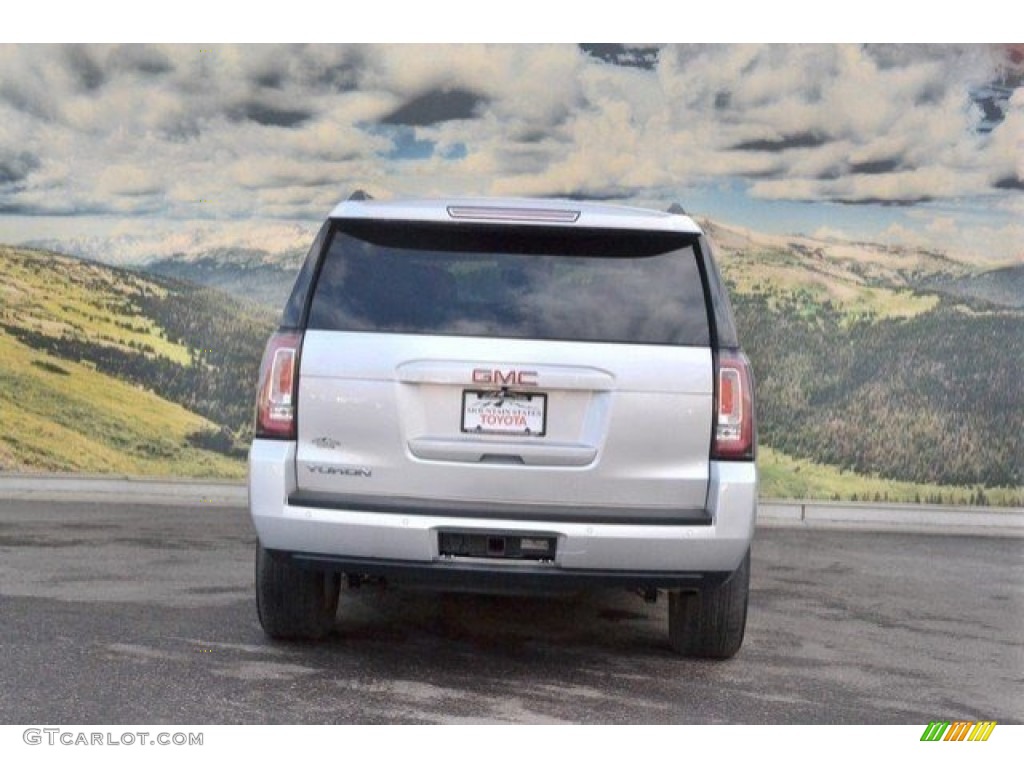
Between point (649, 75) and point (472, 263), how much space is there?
747cm

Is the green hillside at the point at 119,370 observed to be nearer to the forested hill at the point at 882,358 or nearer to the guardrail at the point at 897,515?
the forested hill at the point at 882,358

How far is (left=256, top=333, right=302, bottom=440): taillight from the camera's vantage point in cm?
609

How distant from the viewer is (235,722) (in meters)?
5.59

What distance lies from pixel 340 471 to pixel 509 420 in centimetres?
70

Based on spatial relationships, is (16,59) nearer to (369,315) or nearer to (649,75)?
(649,75)

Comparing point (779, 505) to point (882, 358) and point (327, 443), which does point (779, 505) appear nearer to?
point (882, 358)

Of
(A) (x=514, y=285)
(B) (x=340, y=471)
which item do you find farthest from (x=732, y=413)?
(B) (x=340, y=471)

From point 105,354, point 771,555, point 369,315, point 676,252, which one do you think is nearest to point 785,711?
point 676,252

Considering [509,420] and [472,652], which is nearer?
[509,420]

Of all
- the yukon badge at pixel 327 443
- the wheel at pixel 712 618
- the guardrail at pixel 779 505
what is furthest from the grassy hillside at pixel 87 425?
the yukon badge at pixel 327 443

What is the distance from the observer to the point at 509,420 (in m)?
6.00

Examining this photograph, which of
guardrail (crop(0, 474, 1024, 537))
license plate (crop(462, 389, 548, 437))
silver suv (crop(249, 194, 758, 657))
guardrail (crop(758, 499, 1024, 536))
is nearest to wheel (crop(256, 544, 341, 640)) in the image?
silver suv (crop(249, 194, 758, 657))

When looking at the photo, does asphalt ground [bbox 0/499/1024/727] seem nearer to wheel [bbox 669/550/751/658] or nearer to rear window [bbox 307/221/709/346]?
wheel [bbox 669/550/751/658]

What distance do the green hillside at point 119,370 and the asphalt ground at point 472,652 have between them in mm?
3036
